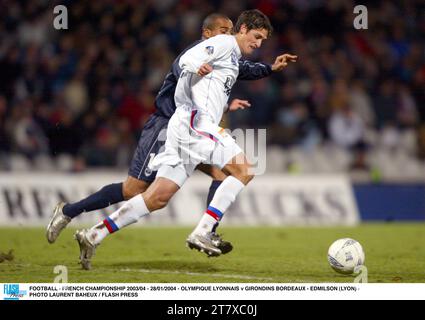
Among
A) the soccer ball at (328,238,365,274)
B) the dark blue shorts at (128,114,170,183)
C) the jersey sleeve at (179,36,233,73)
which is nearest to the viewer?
the jersey sleeve at (179,36,233,73)

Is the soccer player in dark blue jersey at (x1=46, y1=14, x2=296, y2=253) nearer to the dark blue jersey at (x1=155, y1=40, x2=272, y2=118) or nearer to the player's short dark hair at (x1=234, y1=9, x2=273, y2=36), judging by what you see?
the dark blue jersey at (x1=155, y1=40, x2=272, y2=118)

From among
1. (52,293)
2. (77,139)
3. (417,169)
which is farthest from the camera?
(417,169)

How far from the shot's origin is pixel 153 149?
7922mm

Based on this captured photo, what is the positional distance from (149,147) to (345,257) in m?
2.05

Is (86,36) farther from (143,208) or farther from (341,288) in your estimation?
(341,288)

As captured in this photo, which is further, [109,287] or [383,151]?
[383,151]

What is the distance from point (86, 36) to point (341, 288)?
9726 mm

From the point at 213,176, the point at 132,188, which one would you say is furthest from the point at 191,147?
the point at 132,188

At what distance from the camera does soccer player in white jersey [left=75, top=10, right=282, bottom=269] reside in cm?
724

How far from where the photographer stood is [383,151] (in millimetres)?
14703

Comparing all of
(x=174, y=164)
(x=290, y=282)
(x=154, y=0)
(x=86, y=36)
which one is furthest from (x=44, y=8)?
(x=290, y=282)

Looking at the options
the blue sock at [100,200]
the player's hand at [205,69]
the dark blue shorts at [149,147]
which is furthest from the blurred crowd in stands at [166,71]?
the player's hand at [205,69]

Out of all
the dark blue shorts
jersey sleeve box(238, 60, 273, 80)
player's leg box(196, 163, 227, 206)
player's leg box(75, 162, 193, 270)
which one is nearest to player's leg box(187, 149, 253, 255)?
player's leg box(75, 162, 193, 270)

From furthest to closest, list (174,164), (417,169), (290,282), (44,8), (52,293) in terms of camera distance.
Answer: (44,8)
(417,169)
(174,164)
(290,282)
(52,293)
